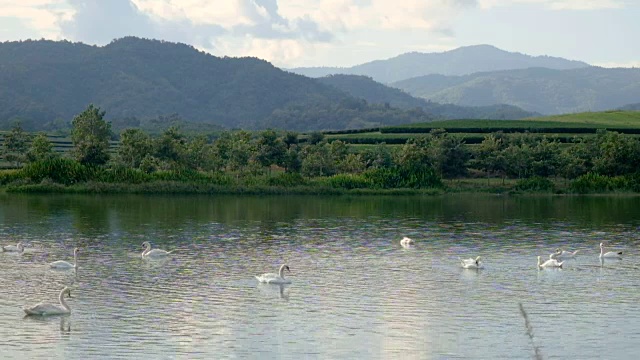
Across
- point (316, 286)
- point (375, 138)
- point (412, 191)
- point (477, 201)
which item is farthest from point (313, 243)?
point (375, 138)

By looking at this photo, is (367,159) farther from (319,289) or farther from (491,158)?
(319,289)

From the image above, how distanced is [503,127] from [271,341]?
112 meters

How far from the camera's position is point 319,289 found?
118 ft

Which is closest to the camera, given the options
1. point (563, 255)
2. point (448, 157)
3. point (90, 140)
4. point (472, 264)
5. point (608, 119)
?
point (472, 264)

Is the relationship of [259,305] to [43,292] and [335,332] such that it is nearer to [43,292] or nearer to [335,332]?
[335,332]

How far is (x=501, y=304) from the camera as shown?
1293 inches

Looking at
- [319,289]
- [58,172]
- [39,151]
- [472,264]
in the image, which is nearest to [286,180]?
[58,172]

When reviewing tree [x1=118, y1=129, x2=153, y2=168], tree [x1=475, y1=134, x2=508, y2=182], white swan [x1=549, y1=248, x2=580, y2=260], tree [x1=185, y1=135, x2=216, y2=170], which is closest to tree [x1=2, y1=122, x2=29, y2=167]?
tree [x1=118, y1=129, x2=153, y2=168]

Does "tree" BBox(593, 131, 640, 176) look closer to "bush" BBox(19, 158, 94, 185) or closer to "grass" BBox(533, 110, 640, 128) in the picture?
"grass" BBox(533, 110, 640, 128)

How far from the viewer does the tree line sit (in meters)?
104

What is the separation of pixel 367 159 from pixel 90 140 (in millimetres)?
31601

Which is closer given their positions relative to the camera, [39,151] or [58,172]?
[58,172]

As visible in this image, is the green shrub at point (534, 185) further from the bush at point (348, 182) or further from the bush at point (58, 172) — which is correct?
the bush at point (58, 172)

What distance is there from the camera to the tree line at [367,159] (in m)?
104
